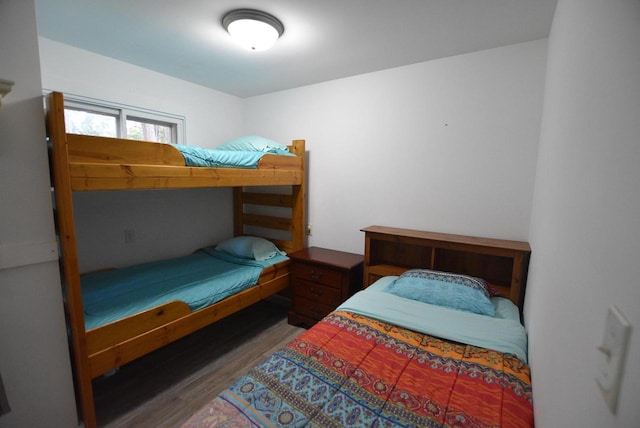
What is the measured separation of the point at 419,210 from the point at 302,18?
1.64 metres

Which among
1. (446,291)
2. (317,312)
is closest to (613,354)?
(446,291)

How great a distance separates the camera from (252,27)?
162 centimetres

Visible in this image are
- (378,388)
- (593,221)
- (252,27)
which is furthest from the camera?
(252,27)

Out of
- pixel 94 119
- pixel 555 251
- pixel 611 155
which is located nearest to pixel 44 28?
pixel 94 119

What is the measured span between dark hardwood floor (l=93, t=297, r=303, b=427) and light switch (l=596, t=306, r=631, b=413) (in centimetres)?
194

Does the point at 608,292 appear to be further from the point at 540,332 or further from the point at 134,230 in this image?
the point at 134,230

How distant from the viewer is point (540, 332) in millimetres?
1046

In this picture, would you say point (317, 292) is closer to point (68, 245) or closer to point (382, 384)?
point (382, 384)

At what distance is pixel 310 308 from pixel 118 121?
239 cm

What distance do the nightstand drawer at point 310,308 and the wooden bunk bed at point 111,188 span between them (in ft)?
1.54

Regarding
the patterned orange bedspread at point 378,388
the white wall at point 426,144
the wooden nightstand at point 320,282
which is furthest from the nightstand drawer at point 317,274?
the patterned orange bedspread at point 378,388

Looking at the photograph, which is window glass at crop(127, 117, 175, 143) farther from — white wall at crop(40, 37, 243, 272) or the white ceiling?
the white ceiling

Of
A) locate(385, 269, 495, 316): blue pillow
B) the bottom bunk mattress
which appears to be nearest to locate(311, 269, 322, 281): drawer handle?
locate(385, 269, 495, 316): blue pillow

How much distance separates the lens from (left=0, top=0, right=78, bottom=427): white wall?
1.21m
